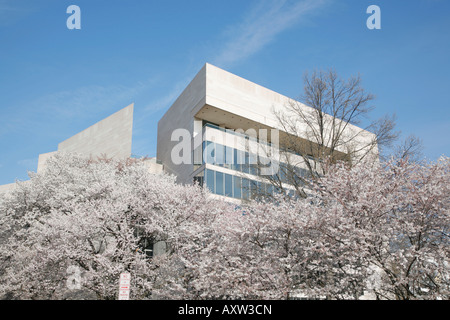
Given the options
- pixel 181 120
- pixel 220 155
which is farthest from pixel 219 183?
pixel 181 120

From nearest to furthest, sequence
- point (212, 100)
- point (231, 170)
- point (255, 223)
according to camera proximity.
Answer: point (255, 223) < point (231, 170) < point (212, 100)

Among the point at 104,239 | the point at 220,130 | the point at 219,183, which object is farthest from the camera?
the point at 220,130

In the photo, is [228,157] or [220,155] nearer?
[220,155]

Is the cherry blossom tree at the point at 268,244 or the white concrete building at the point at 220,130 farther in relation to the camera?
the white concrete building at the point at 220,130

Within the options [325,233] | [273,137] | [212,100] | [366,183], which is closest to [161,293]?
[325,233]

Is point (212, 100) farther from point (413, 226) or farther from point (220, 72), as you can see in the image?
point (413, 226)

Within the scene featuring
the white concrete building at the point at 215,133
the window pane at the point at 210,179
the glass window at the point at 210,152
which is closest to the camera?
the window pane at the point at 210,179

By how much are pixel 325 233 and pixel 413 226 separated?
2858mm

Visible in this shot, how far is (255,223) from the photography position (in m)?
13.5

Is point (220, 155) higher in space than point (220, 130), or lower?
lower

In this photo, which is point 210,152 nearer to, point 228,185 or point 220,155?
point 220,155

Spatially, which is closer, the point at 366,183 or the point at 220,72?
the point at 366,183

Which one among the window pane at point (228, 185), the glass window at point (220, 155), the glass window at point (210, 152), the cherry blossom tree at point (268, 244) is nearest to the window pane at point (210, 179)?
the glass window at point (210, 152)

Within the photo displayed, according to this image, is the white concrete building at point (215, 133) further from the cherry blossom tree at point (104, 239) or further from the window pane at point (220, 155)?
the cherry blossom tree at point (104, 239)
